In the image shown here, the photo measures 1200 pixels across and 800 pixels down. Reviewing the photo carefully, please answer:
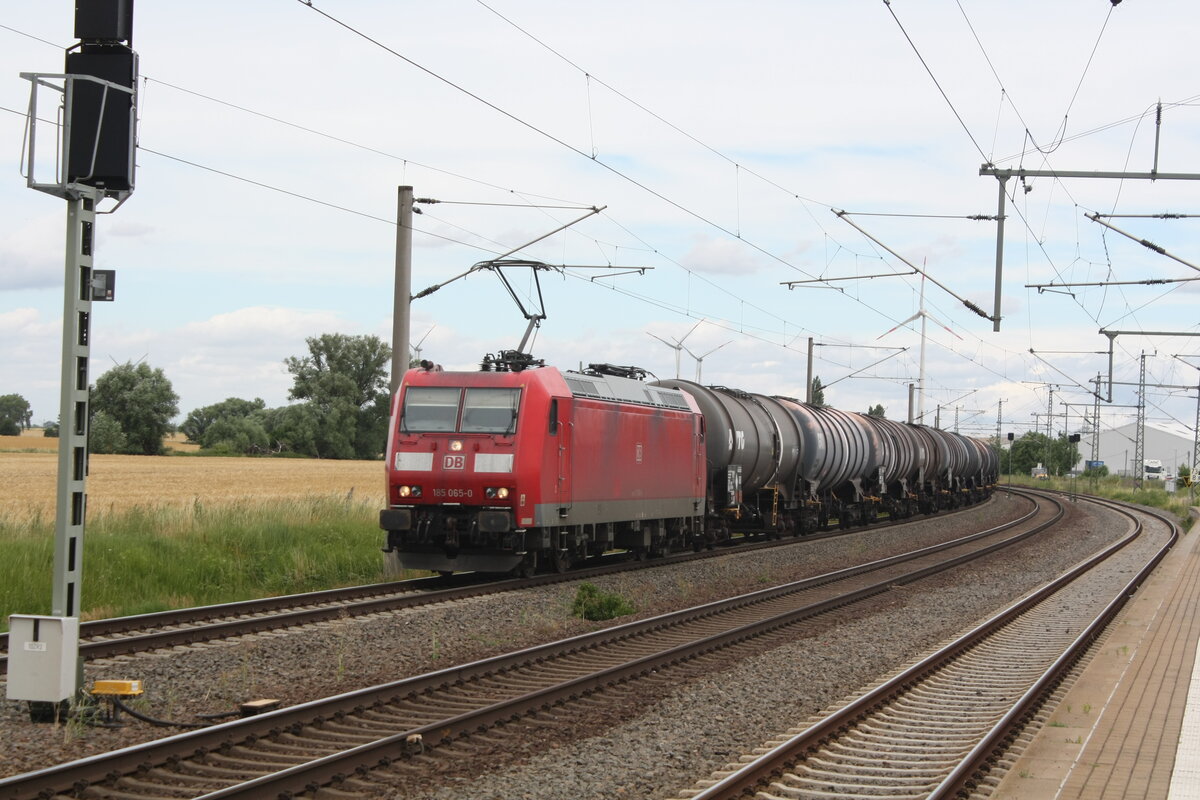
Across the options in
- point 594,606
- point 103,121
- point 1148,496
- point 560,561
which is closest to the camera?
point 103,121

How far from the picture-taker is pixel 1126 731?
925 centimetres

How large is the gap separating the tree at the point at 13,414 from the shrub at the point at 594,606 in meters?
111

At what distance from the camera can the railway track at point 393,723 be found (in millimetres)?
7129

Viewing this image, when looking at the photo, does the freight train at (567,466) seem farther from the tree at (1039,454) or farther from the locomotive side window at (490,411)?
the tree at (1039,454)

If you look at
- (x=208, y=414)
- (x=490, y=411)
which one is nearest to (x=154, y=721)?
(x=490, y=411)

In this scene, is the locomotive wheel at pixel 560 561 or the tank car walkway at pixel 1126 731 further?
the locomotive wheel at pixel 560 561

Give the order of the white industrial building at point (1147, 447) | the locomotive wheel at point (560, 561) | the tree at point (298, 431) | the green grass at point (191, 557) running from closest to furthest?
the green grass at point (191, 557) < the locomotive wheel at point (560, 561) < the tree at point (298, 431) < the white industrial building at point (1147, 447)

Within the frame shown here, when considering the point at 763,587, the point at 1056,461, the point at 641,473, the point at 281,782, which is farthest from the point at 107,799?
the point at 1056,461

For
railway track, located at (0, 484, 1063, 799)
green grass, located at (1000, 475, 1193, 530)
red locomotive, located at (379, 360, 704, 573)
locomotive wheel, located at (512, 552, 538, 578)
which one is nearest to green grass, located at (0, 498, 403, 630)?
red locomotive, located at (379, 360, 704, 573)

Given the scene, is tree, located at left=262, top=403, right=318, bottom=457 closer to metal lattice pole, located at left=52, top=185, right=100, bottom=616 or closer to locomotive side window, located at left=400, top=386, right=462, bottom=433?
locomotive side window, located at left=400, top=386, right=462, bottom=433

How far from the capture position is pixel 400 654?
11984 mm

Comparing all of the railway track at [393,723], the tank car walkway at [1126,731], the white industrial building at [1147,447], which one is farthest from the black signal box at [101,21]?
the white industrial building at [1147,447]

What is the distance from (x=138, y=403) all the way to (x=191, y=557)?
65749 mm

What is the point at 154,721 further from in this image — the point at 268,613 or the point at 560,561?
the point at 560,561
